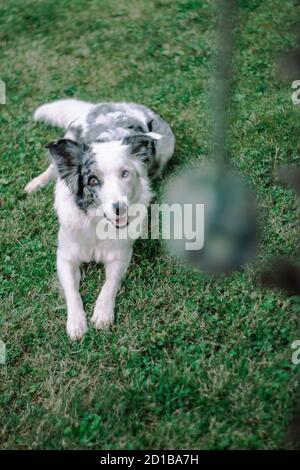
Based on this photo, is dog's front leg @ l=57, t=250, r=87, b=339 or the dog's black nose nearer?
the dog's black nose

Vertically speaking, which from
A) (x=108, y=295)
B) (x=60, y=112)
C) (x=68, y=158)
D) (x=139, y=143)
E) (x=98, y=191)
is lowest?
(x=108, y=295)

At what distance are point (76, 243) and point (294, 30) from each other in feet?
7.99

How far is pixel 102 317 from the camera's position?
3.40 m

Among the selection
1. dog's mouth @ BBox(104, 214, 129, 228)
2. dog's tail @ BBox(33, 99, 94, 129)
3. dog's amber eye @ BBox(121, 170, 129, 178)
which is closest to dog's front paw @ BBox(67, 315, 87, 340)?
dog's mouth @ BBox(104, 214, 129, 228)

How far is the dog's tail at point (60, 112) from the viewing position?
4953 mm

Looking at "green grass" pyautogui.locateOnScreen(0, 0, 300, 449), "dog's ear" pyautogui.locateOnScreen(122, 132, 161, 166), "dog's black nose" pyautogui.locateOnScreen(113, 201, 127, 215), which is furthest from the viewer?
"dog's ear" pyautogui.locateOnScreen(122, 132, 161, 166)

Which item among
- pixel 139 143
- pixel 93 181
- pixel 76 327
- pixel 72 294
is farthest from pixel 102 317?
pixel 139 143

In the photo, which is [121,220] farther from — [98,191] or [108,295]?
[108,295]

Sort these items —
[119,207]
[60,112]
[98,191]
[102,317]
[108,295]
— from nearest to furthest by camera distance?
[119,207] → [98,191] → [102,317] → [108,295] → [60,112]

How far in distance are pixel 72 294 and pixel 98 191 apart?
763mm

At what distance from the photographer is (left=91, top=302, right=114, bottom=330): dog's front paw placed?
3371mm

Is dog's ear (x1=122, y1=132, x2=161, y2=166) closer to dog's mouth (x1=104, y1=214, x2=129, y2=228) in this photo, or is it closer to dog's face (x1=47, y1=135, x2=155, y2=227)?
dog's face (x1=47, y1=135, x2=155, y2=227)

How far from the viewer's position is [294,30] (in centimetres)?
155

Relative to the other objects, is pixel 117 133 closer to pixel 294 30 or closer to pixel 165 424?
pixel 165 424
